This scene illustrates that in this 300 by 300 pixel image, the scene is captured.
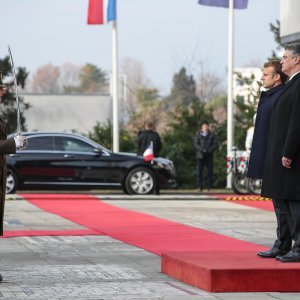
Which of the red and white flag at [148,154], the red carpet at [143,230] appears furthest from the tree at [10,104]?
the red carpet at [143,230]

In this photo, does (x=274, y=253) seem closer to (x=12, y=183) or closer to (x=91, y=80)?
(x=12, y=183)

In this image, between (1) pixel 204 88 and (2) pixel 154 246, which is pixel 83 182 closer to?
(2) pixel 154 246

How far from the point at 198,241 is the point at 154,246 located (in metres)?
0.91

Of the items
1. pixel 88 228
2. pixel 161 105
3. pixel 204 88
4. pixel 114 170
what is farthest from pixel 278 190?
pixel 161 105

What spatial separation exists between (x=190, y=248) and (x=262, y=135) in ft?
10.6

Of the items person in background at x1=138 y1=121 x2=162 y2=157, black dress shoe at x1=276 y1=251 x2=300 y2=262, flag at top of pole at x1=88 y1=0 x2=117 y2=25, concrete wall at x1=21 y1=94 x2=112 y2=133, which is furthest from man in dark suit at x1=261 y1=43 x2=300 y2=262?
concrete wall at x1=21 y1=94 x2=112 y2=133

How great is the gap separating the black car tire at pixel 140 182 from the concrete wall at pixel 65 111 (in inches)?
1509

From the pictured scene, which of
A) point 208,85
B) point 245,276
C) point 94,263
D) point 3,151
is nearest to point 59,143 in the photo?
point 94,263

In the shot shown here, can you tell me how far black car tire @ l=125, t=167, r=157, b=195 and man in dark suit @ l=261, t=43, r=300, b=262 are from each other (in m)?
16.5

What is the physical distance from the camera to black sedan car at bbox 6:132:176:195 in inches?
1039

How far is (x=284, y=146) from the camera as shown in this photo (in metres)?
9.90

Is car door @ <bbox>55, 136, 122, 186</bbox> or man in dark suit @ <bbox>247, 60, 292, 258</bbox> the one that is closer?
man in dark suit @ <bbox>247, 60, 292, 258</bbox>

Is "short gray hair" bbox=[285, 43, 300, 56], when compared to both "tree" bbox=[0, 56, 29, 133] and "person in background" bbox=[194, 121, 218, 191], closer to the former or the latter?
"person in background" bbox=[194, 121, 218, 191]

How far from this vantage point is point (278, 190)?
10047 mm
